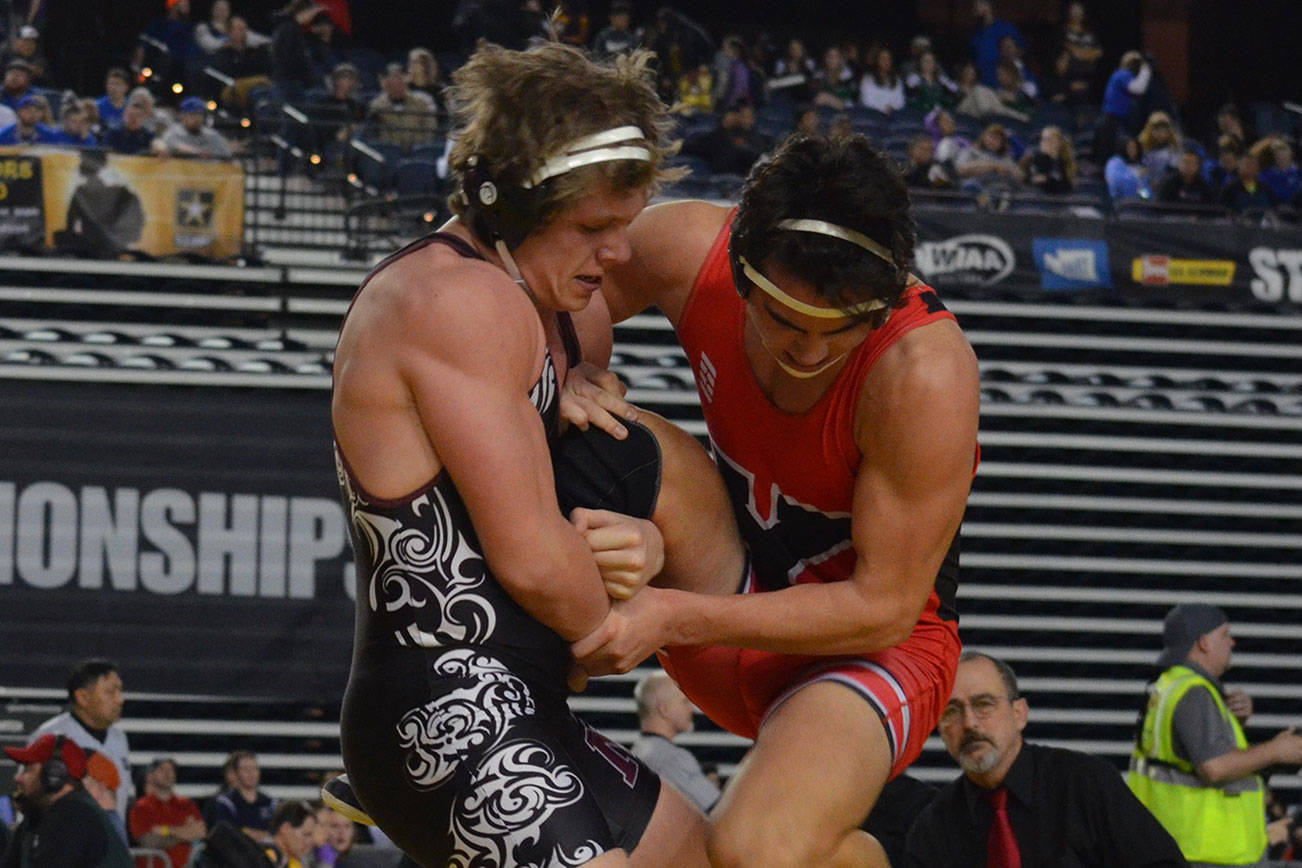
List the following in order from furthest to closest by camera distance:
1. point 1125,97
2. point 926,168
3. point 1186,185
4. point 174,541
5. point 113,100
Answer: point 1125,97, point 1186,185, point 926,168, point 113,100, point 174,541

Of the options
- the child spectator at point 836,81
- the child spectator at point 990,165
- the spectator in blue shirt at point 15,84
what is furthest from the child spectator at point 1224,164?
the spectator in blue shirt at point 15,84

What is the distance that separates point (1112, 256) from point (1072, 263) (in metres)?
0.25

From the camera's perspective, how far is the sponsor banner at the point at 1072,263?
11.2 metres

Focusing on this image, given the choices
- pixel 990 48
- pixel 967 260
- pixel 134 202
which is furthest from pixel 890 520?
pixel 990 48

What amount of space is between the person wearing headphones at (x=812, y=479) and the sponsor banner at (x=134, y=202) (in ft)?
23.1

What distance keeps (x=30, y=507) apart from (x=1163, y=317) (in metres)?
7.11

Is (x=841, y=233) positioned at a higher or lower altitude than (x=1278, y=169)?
higher

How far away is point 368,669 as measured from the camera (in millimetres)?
2932

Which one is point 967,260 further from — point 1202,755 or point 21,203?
point 21,203

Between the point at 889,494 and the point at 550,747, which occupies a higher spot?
the point at 889,494

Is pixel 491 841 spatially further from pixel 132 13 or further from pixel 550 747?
pixel 132 13

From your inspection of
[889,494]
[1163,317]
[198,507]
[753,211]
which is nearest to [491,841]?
[889,494]

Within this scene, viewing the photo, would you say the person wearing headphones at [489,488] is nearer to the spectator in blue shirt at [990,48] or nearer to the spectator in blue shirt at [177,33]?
the spectator in blue shirt at [177,33]

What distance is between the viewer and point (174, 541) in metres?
9.29
